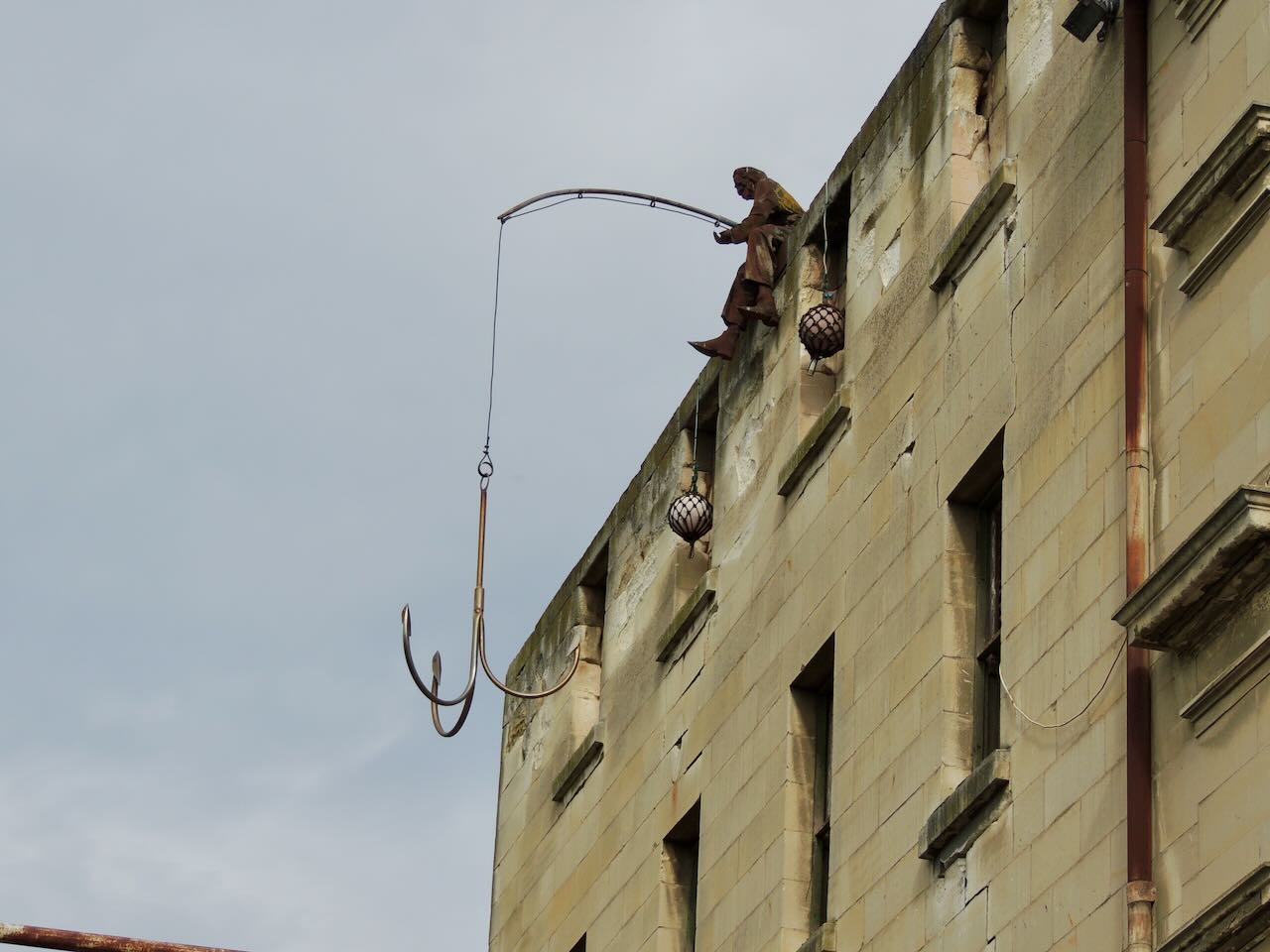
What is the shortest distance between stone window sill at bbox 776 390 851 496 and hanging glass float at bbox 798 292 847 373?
0.38 m

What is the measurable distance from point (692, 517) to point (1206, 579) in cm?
985

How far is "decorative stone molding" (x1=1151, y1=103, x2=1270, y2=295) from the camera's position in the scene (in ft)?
48.7

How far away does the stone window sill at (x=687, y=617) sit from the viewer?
23.1 m

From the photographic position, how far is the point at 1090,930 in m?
15.1

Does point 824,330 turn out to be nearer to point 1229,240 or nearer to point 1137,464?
point 1137,464

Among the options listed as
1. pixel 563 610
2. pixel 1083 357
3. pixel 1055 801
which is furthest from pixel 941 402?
pixel 563 610

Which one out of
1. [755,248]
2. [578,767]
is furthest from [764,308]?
[578,767]

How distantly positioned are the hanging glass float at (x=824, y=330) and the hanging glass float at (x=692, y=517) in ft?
8.72

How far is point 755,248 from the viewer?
76.3ft

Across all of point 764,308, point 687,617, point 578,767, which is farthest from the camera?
point 578,767

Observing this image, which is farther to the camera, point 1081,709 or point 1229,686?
point 1081,709

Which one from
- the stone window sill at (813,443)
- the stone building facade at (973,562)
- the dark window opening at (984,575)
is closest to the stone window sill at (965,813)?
the stone building facade at (973,562)

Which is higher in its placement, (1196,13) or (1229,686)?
(1196,13)

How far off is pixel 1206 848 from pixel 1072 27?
5.60 meters
